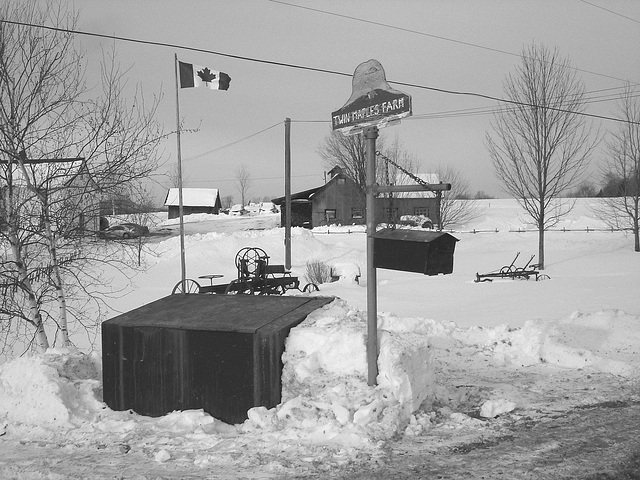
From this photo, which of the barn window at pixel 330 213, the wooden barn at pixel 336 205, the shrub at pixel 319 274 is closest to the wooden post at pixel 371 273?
the shrub at pixel 319 274

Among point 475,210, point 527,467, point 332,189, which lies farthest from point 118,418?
point 475,210

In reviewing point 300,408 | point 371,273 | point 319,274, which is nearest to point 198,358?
point 300,408

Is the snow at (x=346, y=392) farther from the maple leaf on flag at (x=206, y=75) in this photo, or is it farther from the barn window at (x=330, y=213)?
the barn window at (x=330, y=213)

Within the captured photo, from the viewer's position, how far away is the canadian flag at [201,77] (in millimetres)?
17047

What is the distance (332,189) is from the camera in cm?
5138

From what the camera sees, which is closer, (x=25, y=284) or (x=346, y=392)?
(x=346, y=392)

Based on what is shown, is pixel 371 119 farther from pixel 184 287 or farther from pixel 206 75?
pixel 206 75

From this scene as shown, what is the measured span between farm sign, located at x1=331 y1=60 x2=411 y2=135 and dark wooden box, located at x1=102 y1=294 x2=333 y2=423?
2.04 meters

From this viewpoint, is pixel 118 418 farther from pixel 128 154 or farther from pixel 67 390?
pixel 128 154

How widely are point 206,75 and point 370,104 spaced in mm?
12394

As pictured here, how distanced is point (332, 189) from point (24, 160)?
43.5 metres

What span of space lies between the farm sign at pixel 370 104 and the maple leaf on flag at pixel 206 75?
38.9 feet

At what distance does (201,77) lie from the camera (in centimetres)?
1725

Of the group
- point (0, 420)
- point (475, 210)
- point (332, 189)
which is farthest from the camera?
point (475, 210)
